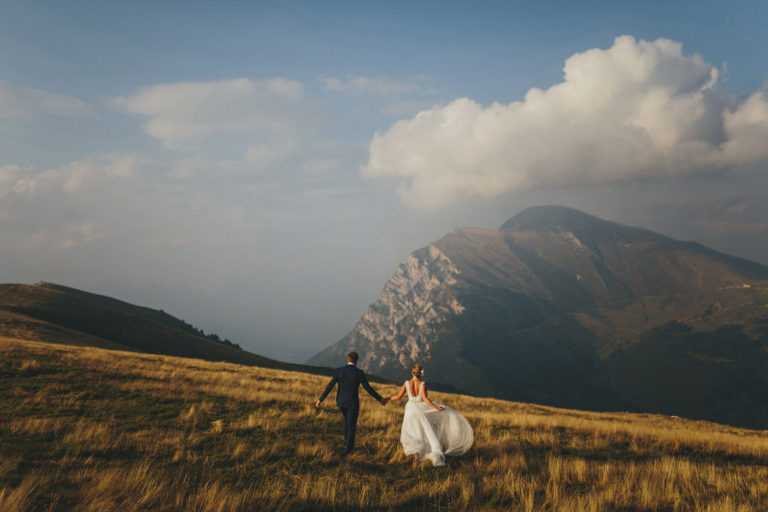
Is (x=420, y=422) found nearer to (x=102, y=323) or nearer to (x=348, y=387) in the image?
(x=348, y=387)

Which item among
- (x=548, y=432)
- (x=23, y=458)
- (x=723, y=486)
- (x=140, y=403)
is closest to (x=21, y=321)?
(x=140, y=403)

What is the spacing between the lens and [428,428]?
1032 cm

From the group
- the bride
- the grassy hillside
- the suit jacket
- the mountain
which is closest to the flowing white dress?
the bride

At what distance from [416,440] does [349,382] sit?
2404 millimetres

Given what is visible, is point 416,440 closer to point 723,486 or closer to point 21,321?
point 723,486

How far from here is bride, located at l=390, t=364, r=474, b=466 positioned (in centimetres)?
1024

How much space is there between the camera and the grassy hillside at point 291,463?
7.11 m

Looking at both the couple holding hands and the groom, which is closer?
the couple holding hands

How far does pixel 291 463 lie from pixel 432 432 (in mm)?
3747

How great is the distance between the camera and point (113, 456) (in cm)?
898

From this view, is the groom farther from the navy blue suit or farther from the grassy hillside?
the grassy hillside

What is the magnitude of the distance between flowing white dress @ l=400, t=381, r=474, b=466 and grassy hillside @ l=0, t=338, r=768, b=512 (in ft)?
1.28

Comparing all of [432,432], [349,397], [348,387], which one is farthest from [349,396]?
[432,432]

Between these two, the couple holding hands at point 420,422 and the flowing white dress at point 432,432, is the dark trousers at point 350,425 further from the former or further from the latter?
A: the flowing white dress at point 432,432
